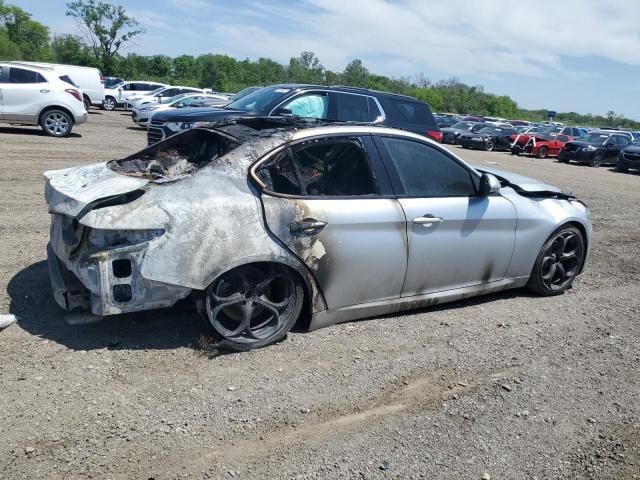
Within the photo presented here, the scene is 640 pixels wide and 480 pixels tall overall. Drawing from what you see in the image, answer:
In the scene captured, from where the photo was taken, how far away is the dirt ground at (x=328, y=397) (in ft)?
9.89

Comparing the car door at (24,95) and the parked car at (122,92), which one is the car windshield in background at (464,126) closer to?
the parked car at (122,92)

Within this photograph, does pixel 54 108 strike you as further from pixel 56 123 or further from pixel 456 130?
pixel 456 130

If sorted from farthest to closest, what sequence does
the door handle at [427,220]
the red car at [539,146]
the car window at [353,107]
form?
1. the red car at [539,146]
2. the car window at [353,107]
3. the door handle at [427,220]

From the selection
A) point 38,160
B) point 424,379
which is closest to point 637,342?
point 424,379

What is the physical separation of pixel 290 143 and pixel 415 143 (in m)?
1.17

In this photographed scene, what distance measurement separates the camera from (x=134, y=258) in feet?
12.0

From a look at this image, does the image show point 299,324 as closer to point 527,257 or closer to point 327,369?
point 327,369

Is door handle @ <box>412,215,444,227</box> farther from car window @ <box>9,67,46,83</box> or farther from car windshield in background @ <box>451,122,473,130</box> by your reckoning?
car windshield in background @ <box>451,122,473,130</box>

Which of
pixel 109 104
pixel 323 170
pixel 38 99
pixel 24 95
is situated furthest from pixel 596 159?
pixel 109 104

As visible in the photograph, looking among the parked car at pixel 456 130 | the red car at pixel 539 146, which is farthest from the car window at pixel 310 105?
the parked car at pixel 456 130

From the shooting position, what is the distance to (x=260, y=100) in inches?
397

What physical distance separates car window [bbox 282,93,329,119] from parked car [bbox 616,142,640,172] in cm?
1763

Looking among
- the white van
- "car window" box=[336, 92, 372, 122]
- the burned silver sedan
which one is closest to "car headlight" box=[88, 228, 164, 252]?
the burned silver sedan

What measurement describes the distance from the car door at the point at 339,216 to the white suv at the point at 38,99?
13.1m
